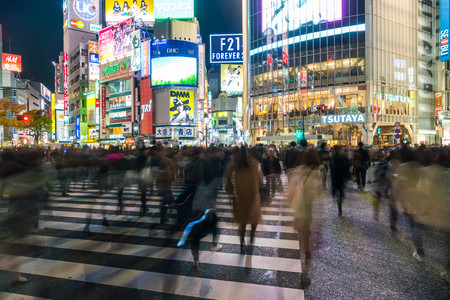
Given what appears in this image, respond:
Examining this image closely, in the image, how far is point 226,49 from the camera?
48188 mm

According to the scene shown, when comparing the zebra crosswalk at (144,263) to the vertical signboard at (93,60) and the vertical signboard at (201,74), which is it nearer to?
the vertical signboard at (201,74)

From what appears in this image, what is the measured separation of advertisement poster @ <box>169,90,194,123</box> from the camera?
5291 cm

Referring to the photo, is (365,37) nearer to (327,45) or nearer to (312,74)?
(327,45)

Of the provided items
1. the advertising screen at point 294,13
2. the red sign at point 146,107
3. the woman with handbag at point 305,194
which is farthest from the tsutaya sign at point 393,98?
the woman with handbag at point 305,194

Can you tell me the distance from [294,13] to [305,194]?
1987 inches

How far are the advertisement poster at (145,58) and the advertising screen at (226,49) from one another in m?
12.0

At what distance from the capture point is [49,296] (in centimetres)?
443

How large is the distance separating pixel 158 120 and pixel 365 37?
1334 inches

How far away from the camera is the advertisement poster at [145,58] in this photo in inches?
2105

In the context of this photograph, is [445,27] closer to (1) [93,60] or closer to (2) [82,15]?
(1) [93,60]

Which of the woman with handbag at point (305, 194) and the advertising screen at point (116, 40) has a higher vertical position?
the advertising screen at point (116, 40)

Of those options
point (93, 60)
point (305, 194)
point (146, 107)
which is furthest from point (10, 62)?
Answer: point (305, 194)

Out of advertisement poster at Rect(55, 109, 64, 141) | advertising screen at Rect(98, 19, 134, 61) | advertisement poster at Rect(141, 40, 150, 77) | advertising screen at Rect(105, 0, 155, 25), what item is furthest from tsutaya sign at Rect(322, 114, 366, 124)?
advertisement poster at Rect(55, 109, 64, 141)

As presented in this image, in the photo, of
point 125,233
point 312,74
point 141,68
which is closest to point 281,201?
point 125,233
